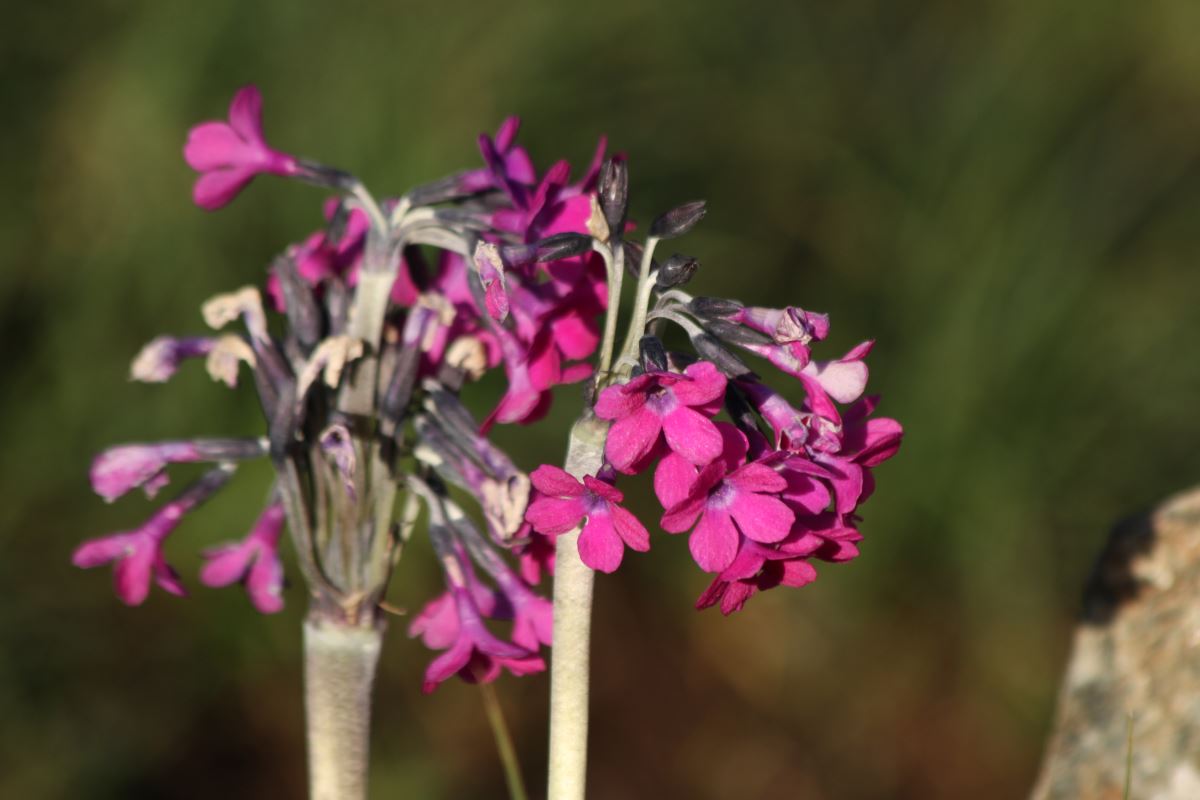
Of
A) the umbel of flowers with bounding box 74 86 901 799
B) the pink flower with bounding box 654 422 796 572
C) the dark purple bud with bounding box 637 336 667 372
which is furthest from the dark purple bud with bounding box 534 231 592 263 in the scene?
the pink flower with bounding box 654 422 796 572

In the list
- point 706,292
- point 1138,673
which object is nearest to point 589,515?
point 1138,673

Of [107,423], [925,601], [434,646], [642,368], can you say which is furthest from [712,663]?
[642,368]

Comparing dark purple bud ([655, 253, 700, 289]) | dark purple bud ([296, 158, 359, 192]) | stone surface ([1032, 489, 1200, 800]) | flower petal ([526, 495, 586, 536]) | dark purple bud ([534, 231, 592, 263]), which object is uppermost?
dark purple bud ([296, 158, 359, 192])

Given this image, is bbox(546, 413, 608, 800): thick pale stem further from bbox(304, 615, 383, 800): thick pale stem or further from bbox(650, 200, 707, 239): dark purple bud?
bbox(304, 615, 383, 800): thick pale stem

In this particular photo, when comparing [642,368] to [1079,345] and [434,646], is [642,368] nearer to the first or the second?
[434,646]

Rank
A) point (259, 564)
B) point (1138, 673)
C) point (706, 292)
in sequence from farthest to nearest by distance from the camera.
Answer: point (706, 292)
point (1138, 673)
point (259, 564)

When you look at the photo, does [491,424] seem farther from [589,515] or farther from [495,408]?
[589,515]

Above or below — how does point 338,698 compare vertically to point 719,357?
below
